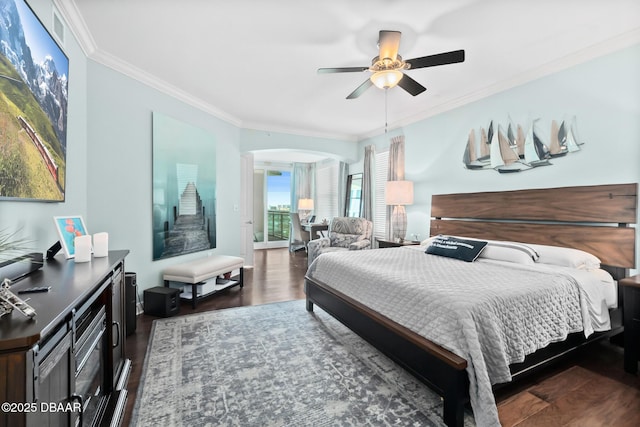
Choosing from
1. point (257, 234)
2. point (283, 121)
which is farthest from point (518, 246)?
point (257, 234)

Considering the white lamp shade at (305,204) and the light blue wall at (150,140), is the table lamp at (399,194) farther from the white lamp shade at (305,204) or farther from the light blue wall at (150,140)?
the white lamp shade at (305,204)

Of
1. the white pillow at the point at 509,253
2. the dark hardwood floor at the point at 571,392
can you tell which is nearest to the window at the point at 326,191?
the white pillow at the point at 509,253

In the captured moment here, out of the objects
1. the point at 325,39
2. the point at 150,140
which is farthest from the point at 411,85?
the point at 150,140

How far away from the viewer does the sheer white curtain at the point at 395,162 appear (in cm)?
493

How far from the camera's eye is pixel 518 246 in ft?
9.22

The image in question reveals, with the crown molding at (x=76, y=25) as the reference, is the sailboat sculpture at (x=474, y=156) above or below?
below

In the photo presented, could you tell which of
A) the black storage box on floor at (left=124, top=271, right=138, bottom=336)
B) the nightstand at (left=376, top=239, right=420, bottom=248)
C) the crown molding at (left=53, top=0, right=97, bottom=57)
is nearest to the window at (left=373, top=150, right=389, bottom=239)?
the nightstand at (left=376, top=239, right=420, bottom=248)

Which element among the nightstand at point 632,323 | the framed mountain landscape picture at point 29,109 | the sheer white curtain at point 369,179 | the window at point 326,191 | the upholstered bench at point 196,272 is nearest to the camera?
the framed mountain landscape picture at point 29,109

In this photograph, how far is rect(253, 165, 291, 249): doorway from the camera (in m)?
8.10

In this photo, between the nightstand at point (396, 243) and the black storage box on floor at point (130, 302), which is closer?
the black storage box on floor at point (130, 302)

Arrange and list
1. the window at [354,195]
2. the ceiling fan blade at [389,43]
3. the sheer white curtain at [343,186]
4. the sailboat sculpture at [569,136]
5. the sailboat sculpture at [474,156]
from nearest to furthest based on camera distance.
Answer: the ceiling fan blade at [389,43], the sailboat sculpture at [569,136], the sailboat sculpture at [474,156], the window at [354,195], the sheer white curtain at [343,186]

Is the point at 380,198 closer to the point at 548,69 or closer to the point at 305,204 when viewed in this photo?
the point at 305,204

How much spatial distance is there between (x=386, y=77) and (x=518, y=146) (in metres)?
1.91

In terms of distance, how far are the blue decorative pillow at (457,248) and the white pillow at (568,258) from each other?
0.50 meters
